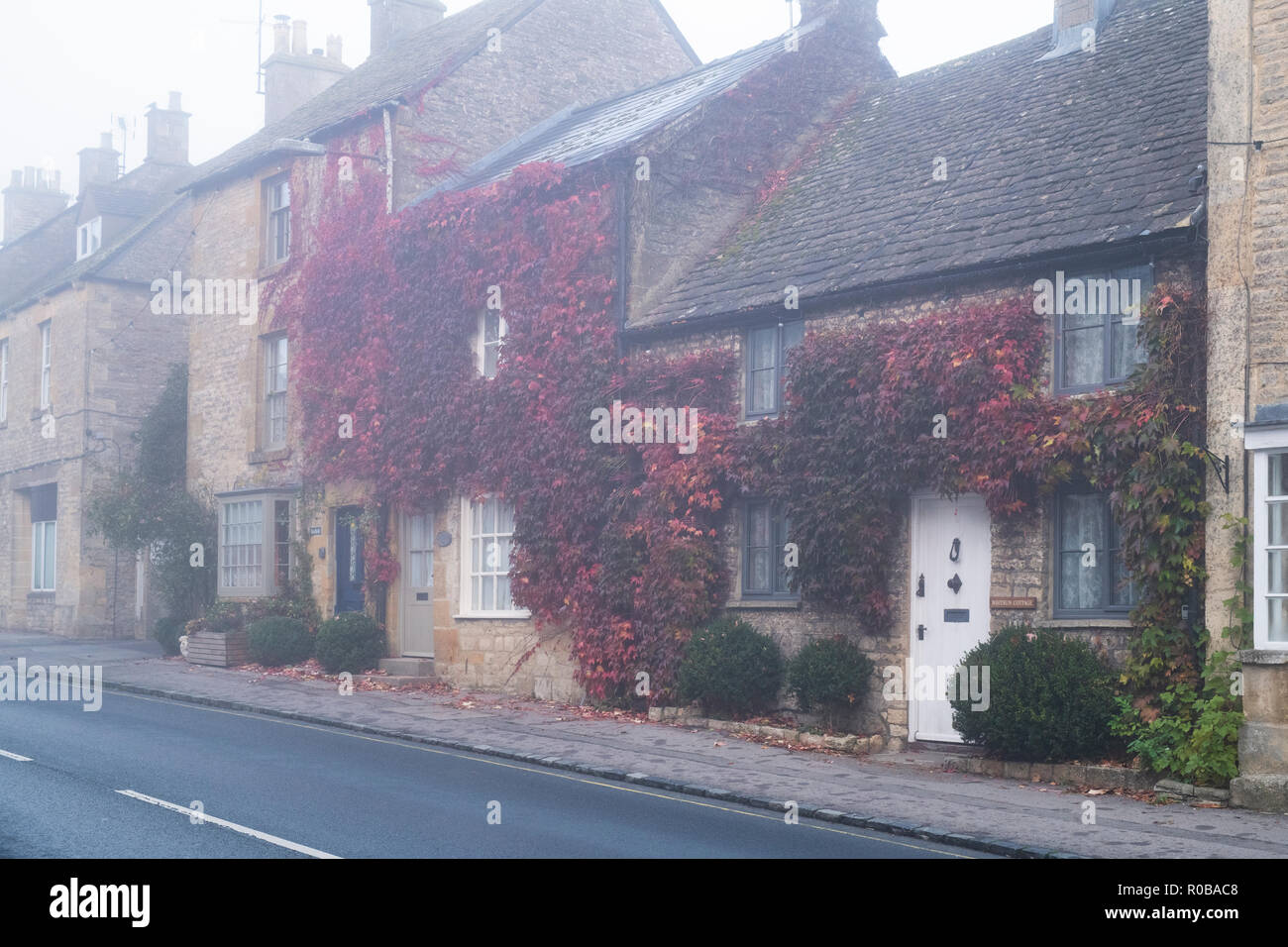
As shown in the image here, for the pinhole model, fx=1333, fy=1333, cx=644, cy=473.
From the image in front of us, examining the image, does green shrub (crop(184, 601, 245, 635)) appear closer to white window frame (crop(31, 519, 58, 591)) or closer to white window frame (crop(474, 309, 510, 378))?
white window frame (crop(474, 309, 510, 378))

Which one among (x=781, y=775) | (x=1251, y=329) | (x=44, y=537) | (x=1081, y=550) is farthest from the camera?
(x=44, y=537)

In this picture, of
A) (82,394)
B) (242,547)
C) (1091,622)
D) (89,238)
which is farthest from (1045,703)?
(89,238)

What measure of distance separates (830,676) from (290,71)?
2378 cm

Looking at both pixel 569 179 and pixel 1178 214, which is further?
pixel 569 179

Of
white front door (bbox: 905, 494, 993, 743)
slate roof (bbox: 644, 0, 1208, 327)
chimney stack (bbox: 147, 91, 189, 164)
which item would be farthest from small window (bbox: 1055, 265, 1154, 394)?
chimney stack (bbox: 147, 91, 189, 164)

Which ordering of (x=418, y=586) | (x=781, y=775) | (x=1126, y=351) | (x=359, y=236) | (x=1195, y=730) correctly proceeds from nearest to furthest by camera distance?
(x=1195, y=730), (x=781, y=775), (x=1126, y=351), (x=418, y=586), (x=359, y=236)

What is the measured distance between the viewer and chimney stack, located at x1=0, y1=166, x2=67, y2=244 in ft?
136

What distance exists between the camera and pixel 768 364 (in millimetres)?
16172

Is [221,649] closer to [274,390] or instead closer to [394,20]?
[274,390]

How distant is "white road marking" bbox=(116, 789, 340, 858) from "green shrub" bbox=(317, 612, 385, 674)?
415 inches

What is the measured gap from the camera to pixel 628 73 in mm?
26734

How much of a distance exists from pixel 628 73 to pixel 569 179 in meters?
9.17
